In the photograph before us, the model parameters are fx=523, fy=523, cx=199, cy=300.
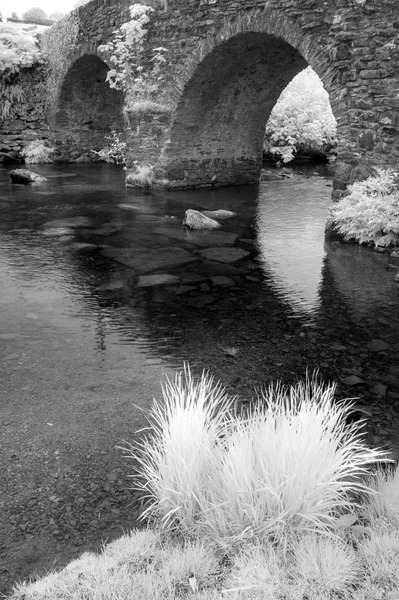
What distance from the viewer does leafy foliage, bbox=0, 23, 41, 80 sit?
18.9 m

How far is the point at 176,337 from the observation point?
4.92m

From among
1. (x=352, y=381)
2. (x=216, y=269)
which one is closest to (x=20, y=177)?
(x=216, y=269)

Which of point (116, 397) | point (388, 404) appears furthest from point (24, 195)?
point (388, 404)

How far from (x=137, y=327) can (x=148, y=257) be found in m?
2.54

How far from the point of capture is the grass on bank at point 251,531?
2.09 m

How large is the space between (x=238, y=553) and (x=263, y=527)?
0.15 meters

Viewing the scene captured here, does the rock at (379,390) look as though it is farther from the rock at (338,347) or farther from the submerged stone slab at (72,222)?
the submerged stone slab at (72,222)

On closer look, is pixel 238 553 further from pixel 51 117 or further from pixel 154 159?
pixel 51 117

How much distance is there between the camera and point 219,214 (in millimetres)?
10344

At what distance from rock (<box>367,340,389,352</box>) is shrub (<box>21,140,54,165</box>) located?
17.3 meters

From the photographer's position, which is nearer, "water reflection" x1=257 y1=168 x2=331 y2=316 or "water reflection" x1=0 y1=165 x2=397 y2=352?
"water reflection" x1=0 y1=165 x2=397 y2=352

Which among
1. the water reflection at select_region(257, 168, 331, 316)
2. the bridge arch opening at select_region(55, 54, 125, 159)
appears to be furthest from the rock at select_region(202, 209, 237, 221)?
the bridge arch opening at select_region(55, 54, 125, 159)

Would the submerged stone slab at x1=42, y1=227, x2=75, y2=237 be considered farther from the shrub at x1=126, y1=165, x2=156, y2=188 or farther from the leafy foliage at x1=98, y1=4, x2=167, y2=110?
the leafy foliage at x1=98, y1=4, x2=167, y2=110

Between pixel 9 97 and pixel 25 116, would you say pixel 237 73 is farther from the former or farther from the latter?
pixel 9 97
